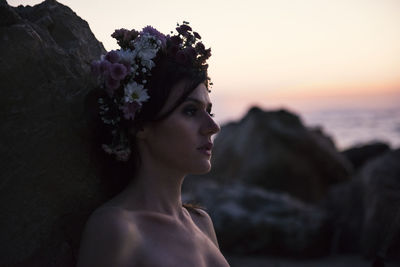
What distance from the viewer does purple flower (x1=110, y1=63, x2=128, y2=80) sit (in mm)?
2936

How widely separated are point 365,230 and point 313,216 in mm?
771

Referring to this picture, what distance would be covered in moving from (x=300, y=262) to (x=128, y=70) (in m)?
5.39

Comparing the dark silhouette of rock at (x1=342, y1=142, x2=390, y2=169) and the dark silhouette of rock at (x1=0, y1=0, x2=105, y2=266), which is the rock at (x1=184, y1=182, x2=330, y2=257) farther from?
the dark silhouette of rock at (x1=342, y1=142, x2=390, y2=169)

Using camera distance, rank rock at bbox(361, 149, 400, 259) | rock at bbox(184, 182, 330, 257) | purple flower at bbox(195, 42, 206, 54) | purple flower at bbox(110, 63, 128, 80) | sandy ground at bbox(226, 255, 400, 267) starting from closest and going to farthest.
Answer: purple flower at bbox(110, 63, 128, 80), purple flower at bbox(195, 42, 206, 54), rock at bbox(361, 149, 400, 259), sandy ground at bbox(226, 255, 400, 267), rock at bbox(184, 182, 330, 257)

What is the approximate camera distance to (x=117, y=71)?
294 centimetres

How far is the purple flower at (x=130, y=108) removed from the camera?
2.94 m

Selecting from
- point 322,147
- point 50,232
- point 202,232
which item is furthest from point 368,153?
point 50,232

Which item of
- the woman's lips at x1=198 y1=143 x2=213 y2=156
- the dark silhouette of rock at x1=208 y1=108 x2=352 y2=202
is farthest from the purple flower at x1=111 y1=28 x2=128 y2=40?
the dark silhouette of rock at x1=208 y1=108 x2=352 y2=202

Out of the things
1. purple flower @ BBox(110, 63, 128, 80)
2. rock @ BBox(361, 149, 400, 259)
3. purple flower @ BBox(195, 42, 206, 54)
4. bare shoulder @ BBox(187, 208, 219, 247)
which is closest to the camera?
purple flower @ BBox(110, 63, 128, 80)

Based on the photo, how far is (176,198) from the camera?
3221mm

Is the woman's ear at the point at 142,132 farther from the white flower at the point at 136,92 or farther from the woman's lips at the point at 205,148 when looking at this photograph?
the woman's lips at the point at 205,148

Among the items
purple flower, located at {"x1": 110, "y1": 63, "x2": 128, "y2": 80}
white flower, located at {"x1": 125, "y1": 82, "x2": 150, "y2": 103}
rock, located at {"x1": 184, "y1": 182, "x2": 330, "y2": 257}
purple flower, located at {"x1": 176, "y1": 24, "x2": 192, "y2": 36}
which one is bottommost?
rock, located at {"x1": 184, "y1": 182, "x2": 330, "y2": 257}

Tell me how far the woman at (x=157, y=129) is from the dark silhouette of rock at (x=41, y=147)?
0.17m

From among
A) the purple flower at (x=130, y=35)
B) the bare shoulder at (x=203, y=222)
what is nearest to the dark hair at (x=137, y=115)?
the purple flower at (x=130, y=35)
